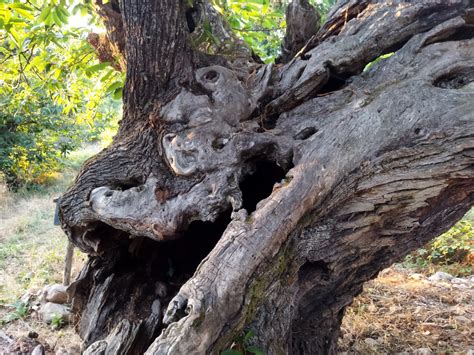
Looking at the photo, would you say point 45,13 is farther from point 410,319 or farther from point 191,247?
point 410,319

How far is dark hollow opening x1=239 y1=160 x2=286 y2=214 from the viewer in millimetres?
2555

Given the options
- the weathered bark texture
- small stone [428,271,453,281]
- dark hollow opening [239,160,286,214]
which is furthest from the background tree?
small stone [428,271,453,281]

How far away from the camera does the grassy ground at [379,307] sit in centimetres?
385

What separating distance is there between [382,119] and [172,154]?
1200 millimetres

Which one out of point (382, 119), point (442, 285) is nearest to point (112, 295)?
point (382, 119)

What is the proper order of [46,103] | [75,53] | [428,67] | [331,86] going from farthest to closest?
[46,103] < [75,53] < [331,86] < [428,67]

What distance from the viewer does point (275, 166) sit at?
8.50 feet

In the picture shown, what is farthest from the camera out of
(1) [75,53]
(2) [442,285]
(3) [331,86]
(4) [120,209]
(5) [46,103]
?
(5) [46,103]

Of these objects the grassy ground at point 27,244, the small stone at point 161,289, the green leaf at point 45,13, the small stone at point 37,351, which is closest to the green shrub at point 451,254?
the small stone at point 161,289

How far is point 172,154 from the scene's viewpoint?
2305mm

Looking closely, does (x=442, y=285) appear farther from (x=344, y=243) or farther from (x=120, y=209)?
(x=120, y=209)

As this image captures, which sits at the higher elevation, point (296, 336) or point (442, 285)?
point (296, 336)

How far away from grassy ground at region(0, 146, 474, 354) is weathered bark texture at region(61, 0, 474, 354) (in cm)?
139

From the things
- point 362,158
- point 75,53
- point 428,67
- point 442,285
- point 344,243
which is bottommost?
point 442,285
